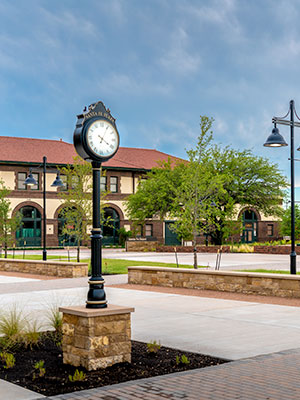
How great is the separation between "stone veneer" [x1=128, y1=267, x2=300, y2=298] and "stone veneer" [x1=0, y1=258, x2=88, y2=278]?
143 inches

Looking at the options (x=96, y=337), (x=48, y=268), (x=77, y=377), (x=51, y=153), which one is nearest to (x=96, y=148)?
(x=96, y=337)

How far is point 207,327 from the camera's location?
10633 mm

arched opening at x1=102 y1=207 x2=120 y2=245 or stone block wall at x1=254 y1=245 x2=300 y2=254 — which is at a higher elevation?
arched opening at x1=102 y1=207 x2=120 y2=245

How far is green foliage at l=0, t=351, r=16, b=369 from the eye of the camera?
7.63 metres

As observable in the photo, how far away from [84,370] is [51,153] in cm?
5405

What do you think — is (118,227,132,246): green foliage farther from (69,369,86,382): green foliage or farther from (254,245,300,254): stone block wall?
(69,369,86,382): green foliage

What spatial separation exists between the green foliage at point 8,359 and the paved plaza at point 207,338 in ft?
2.46

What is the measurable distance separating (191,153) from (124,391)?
1653cm

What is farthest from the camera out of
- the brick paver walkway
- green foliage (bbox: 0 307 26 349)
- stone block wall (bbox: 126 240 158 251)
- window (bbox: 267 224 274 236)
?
window (bbox: 267 224 274 236)

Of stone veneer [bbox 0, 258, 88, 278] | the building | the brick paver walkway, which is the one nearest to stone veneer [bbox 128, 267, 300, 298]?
stone veneer [bbox 0, 258, 88, 278]

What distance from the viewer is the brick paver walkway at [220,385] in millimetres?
6117

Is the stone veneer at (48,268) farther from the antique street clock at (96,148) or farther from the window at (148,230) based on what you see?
the window at (148,230)

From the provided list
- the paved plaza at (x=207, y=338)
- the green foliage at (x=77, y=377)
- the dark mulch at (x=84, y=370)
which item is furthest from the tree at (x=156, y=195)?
the green foliage at (x=77, y=377)

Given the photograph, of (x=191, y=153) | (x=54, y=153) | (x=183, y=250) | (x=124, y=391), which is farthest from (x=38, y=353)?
(x=54, y=153)
